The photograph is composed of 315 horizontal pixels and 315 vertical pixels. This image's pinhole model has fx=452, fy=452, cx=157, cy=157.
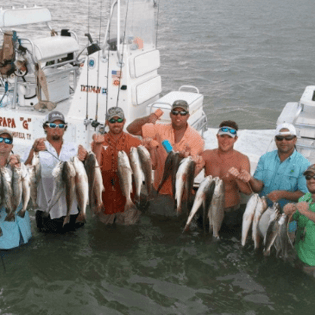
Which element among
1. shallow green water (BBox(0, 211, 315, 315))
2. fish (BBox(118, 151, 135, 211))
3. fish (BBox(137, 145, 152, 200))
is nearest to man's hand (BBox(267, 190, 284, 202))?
shallow green water (BBox(0, 211, 315, 315))

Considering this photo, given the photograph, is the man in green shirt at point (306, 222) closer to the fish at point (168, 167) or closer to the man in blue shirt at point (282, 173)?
the man in blue shirt at point (282, 173)

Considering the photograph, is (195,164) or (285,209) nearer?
(285,209)

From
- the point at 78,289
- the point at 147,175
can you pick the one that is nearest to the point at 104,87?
the point at 147,175

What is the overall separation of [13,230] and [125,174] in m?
1.60

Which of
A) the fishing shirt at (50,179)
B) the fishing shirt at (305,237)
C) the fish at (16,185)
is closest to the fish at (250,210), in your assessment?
the fishing shirt at (305,237)

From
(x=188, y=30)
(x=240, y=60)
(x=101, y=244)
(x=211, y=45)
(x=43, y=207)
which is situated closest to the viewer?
(x=43, y=207)

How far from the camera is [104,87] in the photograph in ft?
23.9

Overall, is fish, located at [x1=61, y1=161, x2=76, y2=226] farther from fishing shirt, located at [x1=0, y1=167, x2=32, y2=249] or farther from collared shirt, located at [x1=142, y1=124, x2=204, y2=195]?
collared shirt, located at [x1=142, y1=124, x2=204, y2=195]

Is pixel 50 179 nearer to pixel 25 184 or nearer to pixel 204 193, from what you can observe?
pixel 25 184

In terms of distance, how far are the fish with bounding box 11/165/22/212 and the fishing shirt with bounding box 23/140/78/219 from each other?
0.49m

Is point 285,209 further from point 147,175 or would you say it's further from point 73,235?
point 73,235

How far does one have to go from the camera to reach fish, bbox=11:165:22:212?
199 inches

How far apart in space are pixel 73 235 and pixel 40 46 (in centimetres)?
353

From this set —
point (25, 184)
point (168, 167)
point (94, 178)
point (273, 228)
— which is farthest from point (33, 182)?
point (273, 228)
